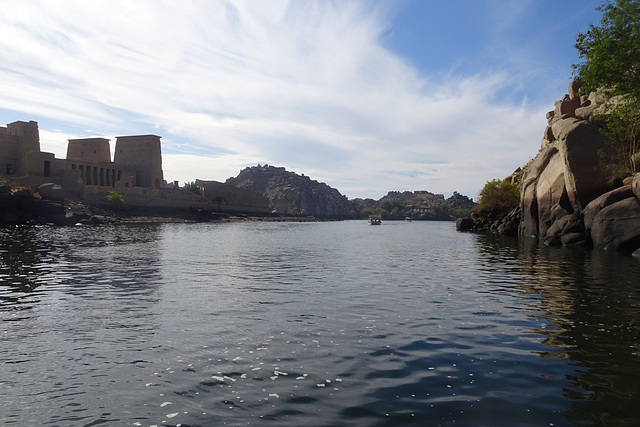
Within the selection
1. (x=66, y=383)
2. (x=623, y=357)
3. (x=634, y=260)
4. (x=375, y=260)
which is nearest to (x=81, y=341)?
(x=66, y=383)

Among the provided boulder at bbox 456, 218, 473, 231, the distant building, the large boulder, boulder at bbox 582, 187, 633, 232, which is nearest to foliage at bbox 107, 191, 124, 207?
the distant building

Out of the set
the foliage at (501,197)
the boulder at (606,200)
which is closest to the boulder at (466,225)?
the foliage at (501,197)

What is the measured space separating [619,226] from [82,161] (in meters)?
99.4

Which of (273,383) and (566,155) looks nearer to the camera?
(273,383)

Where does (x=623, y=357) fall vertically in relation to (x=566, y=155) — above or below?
below

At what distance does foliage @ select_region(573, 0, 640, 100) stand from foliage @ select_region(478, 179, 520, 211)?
40076 millimetres

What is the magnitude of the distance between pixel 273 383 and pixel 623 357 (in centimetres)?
686

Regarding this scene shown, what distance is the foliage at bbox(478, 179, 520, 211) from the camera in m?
71.2

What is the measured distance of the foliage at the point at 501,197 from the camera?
71250 mm

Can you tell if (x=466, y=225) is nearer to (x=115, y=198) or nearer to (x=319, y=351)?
(x=115, y=198)

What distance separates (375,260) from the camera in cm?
2850

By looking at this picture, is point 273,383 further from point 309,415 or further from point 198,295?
point 198,295

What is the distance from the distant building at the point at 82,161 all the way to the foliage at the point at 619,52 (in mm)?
82594

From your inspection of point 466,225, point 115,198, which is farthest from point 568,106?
point 115,198
